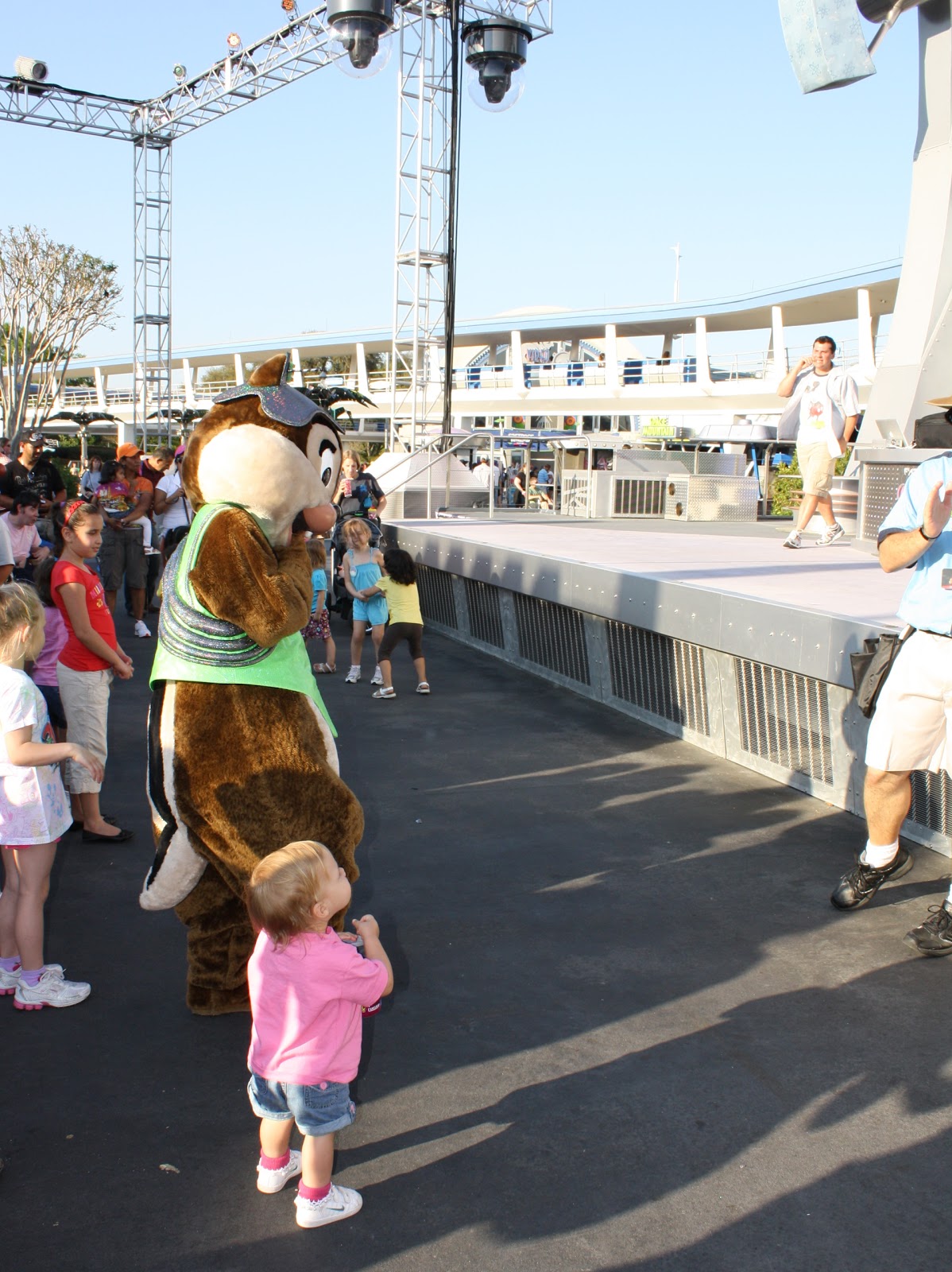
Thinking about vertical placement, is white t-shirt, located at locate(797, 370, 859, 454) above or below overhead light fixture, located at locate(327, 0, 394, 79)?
below

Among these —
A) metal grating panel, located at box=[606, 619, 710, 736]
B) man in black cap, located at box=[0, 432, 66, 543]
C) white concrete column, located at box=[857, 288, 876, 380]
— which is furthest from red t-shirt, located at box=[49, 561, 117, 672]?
white concrete column, located at box=[857, 288, 876, 380]

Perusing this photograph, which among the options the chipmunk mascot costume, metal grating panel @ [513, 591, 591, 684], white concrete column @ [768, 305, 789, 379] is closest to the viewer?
the chipmunk mascot costume

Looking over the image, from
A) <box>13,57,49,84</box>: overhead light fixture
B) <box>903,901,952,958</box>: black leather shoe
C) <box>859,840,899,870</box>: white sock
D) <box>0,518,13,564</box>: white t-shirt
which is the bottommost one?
<box>903,901,952,958</box>: black leather shoe

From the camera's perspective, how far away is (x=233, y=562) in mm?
3113

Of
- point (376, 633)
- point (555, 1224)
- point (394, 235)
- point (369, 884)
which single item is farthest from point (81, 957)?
point (394, 235)

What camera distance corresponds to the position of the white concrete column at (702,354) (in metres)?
39.6

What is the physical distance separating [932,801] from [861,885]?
32.1 inches

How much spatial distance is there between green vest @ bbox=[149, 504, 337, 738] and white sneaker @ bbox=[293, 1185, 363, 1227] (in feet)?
4.60

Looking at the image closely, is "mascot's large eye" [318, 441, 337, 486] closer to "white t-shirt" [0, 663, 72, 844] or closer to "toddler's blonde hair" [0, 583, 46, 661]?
"toddler's blonde hair" [0, 583, 46, 661]

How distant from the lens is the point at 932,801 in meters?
4.66

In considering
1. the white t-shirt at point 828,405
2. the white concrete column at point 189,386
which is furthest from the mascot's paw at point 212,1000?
the white concrete column at point 189,386

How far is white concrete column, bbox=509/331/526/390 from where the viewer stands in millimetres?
43438

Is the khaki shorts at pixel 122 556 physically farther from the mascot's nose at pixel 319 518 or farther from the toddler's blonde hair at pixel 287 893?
the toddler's blonde hair at pixel 287 893

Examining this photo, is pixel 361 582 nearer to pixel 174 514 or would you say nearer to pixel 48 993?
pixel 174 514
